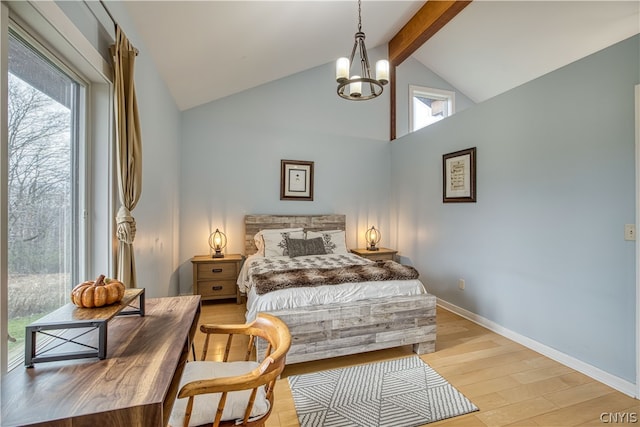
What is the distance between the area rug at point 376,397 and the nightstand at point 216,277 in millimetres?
1831

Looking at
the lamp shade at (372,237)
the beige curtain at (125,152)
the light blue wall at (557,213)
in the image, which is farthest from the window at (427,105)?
the beige curtain at (125,152)

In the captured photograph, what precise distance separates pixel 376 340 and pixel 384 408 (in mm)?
547

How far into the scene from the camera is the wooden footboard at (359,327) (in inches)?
83.4

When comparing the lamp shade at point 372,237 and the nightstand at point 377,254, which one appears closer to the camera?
the nightstand at point 377,254

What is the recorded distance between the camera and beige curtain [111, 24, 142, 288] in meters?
1.67

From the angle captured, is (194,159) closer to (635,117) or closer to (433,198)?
(433,198)

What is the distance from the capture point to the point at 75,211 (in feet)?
5.19

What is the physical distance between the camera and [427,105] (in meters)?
4.98

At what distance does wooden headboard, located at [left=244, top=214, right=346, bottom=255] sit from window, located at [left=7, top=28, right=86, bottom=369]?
2.43 meters

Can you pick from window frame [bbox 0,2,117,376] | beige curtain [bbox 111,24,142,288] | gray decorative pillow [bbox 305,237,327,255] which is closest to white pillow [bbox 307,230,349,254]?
gray decorative pillow [bbox 305,237,327,255]

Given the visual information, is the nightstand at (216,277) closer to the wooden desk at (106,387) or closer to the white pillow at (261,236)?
the white pillow at (261,236)

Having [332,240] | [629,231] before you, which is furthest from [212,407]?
[332,240]

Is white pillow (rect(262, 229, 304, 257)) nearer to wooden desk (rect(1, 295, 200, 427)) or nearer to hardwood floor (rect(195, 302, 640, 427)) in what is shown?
hardwood floor (rect(195, 302, 640, 427))

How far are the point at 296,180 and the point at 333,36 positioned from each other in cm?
194
